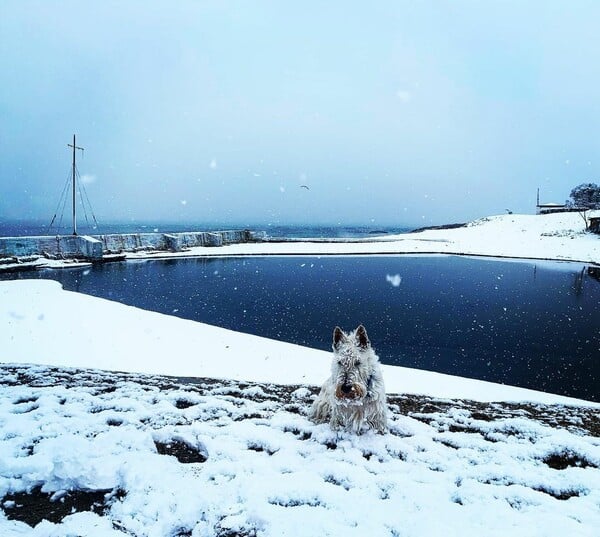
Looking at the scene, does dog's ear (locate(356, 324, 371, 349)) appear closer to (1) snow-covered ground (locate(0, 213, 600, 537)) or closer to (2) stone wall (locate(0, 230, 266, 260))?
(1) snow-covered ground (locate(0, 213, 600, 537))

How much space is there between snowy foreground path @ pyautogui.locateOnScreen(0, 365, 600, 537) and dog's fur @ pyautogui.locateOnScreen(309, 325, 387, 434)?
0.58ft

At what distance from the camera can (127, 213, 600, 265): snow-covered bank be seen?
34.7 metres

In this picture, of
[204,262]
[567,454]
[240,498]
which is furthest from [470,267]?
[240,498]

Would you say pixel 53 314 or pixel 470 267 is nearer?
pixel 53 314

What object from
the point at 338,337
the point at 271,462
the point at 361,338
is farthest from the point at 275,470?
the point at 361,338

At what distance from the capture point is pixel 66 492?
3316 mm

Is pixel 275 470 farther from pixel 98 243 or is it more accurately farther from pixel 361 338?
pixel 98 243

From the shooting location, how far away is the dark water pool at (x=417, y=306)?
959 centimetres

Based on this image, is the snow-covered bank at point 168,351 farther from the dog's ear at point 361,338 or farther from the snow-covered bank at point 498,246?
the snow-covered bank at point 498,246

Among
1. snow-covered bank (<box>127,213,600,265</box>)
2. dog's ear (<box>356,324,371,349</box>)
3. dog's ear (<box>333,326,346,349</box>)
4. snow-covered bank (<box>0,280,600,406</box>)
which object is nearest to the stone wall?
snow-covered bank (<box>127,213,600,265</box>)

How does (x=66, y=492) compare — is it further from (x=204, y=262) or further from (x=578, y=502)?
(x=204, y=262)

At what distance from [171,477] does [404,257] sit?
31.4 meters

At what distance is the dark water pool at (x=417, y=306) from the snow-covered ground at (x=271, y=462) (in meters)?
2.59

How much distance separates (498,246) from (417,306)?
32.1 meters
